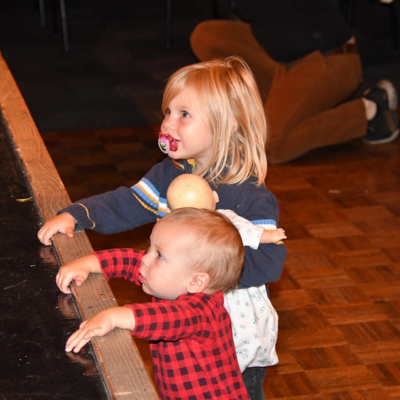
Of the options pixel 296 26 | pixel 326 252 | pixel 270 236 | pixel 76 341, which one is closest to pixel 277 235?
pixel 270 236

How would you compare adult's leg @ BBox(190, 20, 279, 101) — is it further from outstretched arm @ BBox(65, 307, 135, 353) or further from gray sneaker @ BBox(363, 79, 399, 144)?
outstretched arm @ BBox(65, 307, 135, 353)

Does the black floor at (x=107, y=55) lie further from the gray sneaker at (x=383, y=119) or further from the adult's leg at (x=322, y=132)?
the adult's leg at (x=322, y=132)

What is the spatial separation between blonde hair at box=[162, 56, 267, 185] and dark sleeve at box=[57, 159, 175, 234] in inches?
4.5

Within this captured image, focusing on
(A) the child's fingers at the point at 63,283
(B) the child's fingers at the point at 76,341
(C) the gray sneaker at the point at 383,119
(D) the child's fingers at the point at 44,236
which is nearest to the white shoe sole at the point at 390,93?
(C) the gray sneaker at the point at 383,119

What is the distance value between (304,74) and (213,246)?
2.47 metres

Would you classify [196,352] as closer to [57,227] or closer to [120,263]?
[120,263]

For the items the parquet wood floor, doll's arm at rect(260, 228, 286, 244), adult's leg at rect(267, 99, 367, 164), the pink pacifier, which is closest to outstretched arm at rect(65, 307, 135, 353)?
doll's arm at rect(260, 228, 286, 244)

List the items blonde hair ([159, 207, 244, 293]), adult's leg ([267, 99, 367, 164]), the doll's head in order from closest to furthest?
blonde hair ([159, 207, 244, 293])
the doll's head
adult's leg ([267, 99, 367, 164])

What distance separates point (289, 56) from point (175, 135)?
227 cm

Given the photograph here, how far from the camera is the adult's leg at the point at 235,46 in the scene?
3473 millimetres

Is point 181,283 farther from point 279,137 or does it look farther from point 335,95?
point 335,95

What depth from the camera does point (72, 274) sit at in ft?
3.20

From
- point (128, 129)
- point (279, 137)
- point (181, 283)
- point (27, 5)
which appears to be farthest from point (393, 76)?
point (181, 283)

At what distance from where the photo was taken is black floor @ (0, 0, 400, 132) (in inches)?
151
